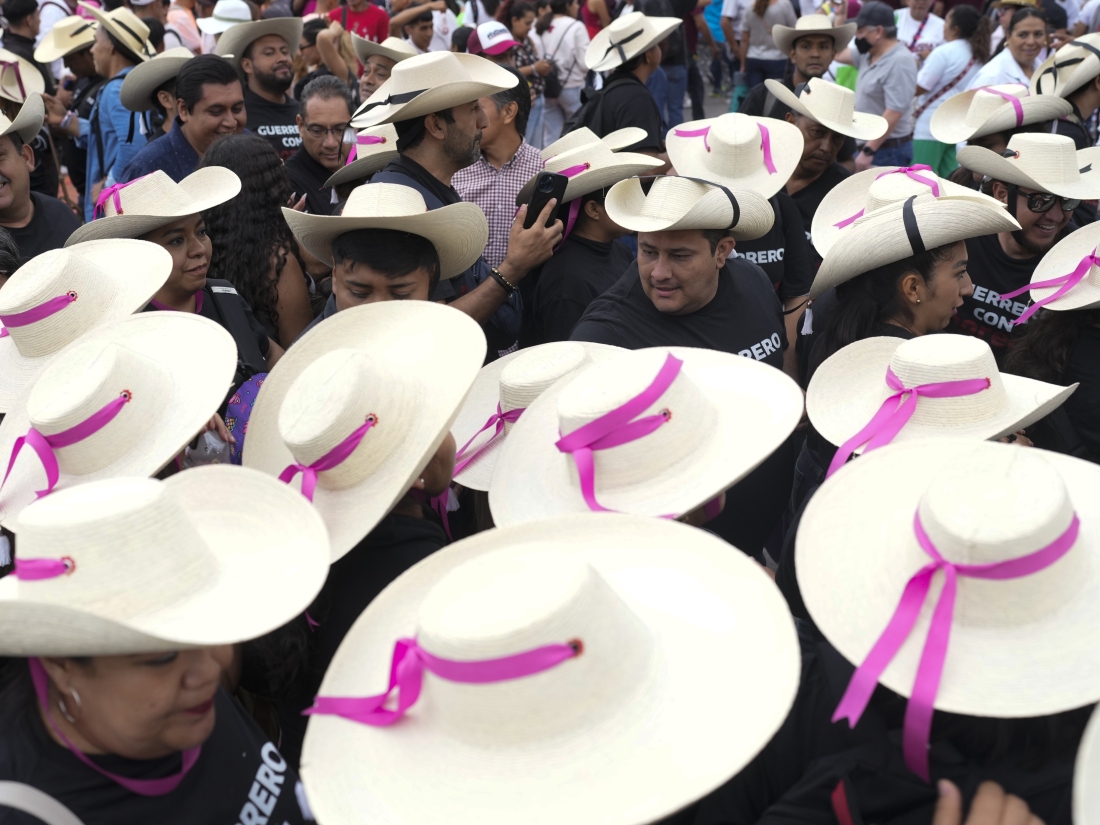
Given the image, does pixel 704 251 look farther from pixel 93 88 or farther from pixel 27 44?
pixel 27 44

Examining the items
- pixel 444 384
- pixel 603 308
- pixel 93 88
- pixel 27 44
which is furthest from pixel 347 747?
pixel 27 44

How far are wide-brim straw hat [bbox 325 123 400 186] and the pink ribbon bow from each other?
→ 325cm

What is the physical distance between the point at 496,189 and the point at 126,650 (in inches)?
A: 147

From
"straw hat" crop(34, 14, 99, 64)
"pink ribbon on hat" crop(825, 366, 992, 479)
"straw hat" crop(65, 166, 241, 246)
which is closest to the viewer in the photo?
"pink ribbon on hat" crop(825, 366, 992, 479)

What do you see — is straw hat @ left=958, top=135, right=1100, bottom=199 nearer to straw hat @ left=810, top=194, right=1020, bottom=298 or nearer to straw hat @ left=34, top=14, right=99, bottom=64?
straw hat @ left=810, top=194, right=1020, bottom=298

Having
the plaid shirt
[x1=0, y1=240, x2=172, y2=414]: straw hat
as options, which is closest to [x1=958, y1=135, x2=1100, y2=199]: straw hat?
the plaid shirt

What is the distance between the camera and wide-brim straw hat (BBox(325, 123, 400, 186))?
4820 mm

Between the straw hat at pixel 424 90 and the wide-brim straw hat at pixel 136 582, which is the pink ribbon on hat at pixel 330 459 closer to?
the wide-brim straw hat at pixel 136 582

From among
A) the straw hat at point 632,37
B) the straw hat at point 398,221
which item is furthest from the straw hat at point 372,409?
the straw hat at point 632,37

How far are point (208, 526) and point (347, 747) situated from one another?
600mm

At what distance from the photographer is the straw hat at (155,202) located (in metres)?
3.57

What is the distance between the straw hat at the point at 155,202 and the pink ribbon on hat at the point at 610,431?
83.6 inches

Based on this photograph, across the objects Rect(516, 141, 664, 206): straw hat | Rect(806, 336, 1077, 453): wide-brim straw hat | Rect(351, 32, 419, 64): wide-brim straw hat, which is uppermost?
Rect(806, 336, 1077, 453): wide-brim straw hat

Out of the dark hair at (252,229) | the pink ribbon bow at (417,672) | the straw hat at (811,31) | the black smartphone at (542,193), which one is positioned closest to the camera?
the pink ribbon bow at (417,672)
